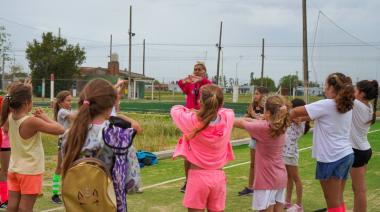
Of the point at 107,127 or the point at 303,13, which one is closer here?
the point at 107,127

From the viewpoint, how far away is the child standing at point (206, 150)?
14.1ft

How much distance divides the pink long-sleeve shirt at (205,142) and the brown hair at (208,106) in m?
0.04

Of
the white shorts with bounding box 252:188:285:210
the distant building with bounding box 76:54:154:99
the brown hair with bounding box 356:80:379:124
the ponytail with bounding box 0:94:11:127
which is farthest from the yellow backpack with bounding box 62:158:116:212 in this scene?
the distant building with bounding box 76:54:154:99

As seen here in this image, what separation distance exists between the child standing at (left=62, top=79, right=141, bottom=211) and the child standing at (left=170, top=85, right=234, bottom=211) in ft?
3.40

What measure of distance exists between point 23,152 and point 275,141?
8.15 ft

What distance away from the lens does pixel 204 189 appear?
4.30 m

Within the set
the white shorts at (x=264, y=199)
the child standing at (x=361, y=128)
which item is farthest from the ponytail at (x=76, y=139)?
the child standing at (x=361, y=128)

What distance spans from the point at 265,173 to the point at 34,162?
230cm

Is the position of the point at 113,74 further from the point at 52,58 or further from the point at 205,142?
the point at 205,142

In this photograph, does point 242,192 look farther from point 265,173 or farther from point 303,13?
point 303,13

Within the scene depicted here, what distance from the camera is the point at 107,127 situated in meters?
3.31

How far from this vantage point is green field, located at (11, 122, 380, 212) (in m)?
6.96

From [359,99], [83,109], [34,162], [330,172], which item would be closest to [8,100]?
[34,162]

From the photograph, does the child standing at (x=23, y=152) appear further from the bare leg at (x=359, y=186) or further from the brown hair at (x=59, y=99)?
the bare leg at (x=359, y=186)
